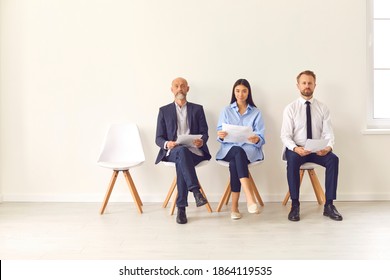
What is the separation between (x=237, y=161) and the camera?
13.1 ft

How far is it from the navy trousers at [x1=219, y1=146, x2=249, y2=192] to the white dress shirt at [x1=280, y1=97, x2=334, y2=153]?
44 centimetres

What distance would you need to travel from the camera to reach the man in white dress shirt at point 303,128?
4008mm

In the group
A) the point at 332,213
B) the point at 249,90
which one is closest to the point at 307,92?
the point at 249,90

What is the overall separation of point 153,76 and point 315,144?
168 cm

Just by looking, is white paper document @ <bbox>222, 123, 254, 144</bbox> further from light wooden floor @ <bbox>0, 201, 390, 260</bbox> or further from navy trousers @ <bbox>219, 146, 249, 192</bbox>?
light wooden floor @ <bbox>0, 201, 390, 260</bbox>

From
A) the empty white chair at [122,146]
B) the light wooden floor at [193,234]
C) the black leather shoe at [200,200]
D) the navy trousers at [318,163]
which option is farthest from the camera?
the empty white chair at [122,146]

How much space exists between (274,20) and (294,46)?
0.31 m

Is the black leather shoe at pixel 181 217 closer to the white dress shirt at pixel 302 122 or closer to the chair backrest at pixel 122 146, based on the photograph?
the chair backrest at pixel 122 146

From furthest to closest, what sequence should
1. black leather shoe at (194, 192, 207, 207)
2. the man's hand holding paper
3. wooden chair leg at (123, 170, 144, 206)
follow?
1. wooden chair leg at (123, 170, 144, 206)
2. the man's hand holding paper
3. black leather shoe at (194, 192, 207, 207)

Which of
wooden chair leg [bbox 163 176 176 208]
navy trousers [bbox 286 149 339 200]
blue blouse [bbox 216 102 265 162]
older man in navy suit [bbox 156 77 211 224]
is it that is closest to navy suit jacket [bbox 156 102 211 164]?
older man in navy suit [bbox 156 77 211 224]

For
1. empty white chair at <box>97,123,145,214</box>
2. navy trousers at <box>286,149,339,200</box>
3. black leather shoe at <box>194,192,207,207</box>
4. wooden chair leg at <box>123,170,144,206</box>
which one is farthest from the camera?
empty white chair at <box>97,123,145,214</box>

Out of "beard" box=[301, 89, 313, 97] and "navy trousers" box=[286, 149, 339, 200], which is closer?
"navy trousers" box=[286, 149, 339, 200]

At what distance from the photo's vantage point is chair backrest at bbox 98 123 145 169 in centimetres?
448

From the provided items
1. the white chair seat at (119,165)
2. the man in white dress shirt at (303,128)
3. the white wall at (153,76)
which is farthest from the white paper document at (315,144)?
the white chair seat at (119,165)
